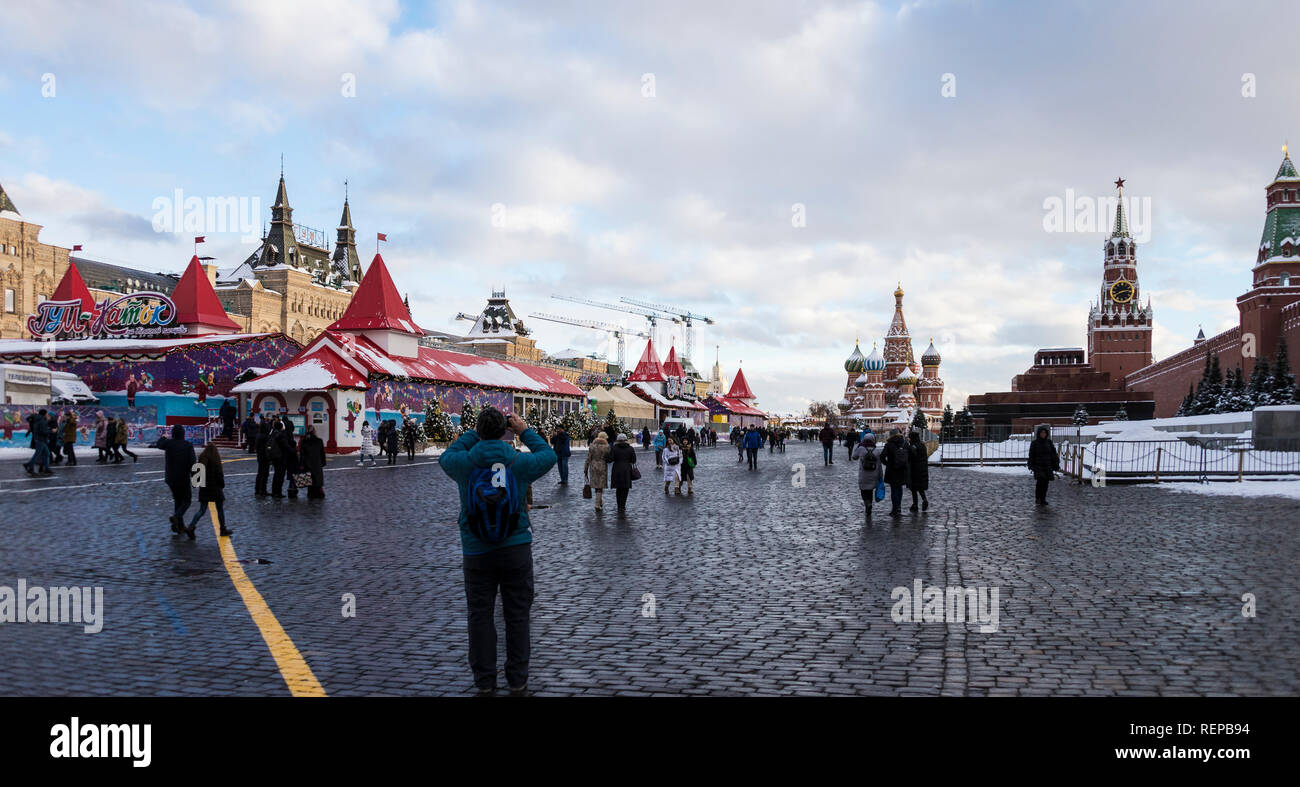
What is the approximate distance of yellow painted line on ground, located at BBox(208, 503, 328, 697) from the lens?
528cm

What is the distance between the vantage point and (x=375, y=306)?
3738cm

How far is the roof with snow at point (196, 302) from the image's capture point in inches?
1441

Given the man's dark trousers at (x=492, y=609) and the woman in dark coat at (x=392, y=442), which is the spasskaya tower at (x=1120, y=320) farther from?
the man's dark trousers at (x=492, y=609)

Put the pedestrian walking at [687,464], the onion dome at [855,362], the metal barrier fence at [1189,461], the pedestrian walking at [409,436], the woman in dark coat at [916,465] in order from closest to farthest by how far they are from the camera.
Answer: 1. the woman in dark coat at [916,465]
2. the pedestrian walking at [687,464]
3. the metal barrier fence at [1189,461]
4. the pedestrian walking at [409,436]
5. the onion dome at [855,362]

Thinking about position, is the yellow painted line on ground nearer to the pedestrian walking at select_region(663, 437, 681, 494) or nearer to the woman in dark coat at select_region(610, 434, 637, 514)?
the woman in dark coat at select_region(610, 434, 637, 514)

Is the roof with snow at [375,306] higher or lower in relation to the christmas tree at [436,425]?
higher

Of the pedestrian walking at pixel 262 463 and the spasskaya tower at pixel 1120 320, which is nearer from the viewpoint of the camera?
the pedestrian walking at pixel 262 463

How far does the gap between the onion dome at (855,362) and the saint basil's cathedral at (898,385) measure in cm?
1134

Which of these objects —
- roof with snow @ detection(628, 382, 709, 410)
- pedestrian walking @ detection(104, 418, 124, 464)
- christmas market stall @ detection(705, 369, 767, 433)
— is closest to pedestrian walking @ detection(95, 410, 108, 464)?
pedestrian walking @ detection(104, 418, 124, 464)

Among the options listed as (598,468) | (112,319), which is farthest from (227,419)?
(598,468)

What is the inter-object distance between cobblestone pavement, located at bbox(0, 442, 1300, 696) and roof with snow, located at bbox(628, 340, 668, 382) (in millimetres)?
49222

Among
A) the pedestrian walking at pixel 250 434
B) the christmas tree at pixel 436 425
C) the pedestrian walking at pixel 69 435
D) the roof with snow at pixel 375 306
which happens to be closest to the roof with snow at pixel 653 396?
the christmas tree at pixel 436 425
